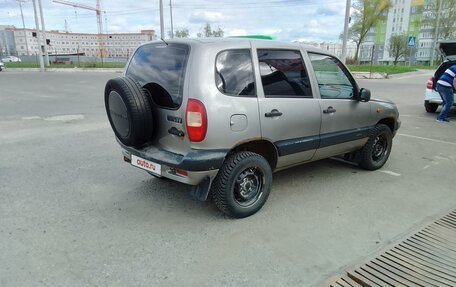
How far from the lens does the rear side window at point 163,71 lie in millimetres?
3312

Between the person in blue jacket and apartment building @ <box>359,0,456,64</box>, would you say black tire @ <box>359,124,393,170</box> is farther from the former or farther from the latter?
apartment building @ <box>359,0,456,64</box>

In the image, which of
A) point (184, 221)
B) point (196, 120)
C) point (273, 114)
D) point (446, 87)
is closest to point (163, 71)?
point (196, 120)

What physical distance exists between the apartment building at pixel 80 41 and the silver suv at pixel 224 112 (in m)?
81.2

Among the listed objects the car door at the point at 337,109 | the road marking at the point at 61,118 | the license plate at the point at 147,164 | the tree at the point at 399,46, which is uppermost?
the tree at the point at 399,46

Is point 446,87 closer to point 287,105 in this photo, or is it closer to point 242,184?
point 287,105

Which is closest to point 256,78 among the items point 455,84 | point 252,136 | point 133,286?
point 252,136

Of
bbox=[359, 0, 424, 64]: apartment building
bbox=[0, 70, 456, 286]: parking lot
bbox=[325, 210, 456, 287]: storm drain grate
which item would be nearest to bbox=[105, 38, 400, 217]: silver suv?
bbox=[0, 70, 456, 286]: parking lot

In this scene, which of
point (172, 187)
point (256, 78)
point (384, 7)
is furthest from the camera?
point (384, 7)

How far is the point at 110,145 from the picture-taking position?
6.40 m

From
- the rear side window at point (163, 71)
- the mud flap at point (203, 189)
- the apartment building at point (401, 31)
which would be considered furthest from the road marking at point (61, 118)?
the apartment building at point (401, 31)

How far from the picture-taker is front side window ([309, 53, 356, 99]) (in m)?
4.16

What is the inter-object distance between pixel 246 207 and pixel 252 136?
0.77 m

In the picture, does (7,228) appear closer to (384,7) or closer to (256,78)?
(256,78)

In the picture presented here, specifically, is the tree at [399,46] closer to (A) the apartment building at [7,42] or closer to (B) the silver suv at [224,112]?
(B) the silver suv at [224,112]
